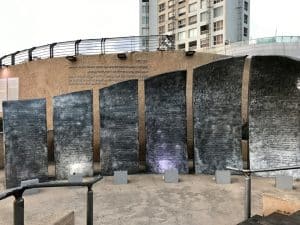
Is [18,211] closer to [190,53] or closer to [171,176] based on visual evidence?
[171,176]

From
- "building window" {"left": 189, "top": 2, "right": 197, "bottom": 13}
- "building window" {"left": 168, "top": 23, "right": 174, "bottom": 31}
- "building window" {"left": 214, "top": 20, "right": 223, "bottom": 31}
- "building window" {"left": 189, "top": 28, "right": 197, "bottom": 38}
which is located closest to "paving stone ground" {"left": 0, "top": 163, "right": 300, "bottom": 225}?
"building window" {"left": 214, "top": 20, "right": 223, "bottom": 31}

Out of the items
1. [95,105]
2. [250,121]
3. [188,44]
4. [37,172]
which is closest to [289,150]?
[250,121]

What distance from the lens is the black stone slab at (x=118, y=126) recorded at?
10.6 m

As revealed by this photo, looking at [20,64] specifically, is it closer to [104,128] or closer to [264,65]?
[104,128]

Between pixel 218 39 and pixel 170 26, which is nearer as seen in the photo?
pixel 218 39

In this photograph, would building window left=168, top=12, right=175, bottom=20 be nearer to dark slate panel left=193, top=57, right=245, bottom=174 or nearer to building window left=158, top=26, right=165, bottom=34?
building window left=158, top=26, right=165, bottom=34

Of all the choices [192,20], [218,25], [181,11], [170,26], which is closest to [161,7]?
[170,26]

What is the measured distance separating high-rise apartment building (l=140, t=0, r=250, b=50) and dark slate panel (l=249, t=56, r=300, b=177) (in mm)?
23473

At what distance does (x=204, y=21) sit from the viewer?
124ft

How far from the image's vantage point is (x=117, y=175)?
9656mm

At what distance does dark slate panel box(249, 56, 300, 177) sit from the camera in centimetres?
997

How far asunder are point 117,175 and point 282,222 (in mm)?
6905

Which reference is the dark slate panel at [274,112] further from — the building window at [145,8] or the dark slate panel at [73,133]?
the building window at [145,8]

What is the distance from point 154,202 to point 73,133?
3.91 m
